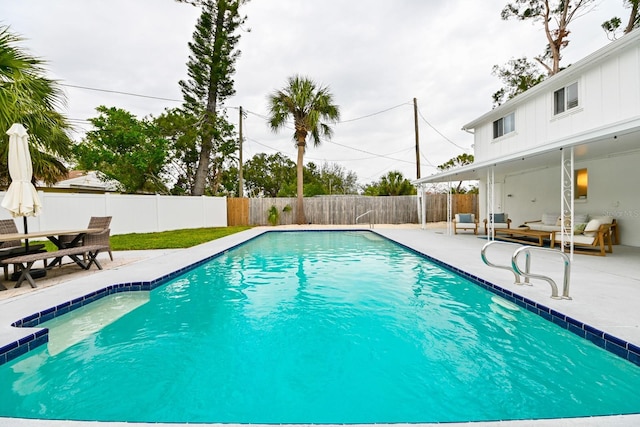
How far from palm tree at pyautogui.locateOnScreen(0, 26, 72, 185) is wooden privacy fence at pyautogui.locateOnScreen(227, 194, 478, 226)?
1086 centimetres

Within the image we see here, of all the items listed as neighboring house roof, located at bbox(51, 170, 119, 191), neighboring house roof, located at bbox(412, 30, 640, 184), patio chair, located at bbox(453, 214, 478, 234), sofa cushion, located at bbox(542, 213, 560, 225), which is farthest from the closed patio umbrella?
neighboring house roof, located at bbox(51, 170, 119, 191)

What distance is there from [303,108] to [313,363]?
594 inches

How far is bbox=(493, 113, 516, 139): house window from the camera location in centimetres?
1158

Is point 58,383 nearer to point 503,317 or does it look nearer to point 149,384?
point 149,384

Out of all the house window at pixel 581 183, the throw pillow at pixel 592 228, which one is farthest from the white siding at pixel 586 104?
the throw pillow at pixel 592 228

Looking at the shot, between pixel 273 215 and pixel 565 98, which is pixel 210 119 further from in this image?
pixel 565 98

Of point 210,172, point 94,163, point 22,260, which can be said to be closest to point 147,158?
point 94,163

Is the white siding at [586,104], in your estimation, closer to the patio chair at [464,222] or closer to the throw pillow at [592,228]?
the throw pillow at [592,228]

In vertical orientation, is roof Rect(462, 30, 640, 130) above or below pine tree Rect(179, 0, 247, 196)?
below

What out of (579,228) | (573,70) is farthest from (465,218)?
(573,70)

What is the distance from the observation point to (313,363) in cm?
279

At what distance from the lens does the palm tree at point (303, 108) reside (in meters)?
16.0

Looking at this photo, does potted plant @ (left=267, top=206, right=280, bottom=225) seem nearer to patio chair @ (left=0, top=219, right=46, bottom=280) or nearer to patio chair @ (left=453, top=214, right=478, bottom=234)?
patio chair @ (left=453, top=214, right=478, bottom=234)

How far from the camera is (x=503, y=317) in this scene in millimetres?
3721
